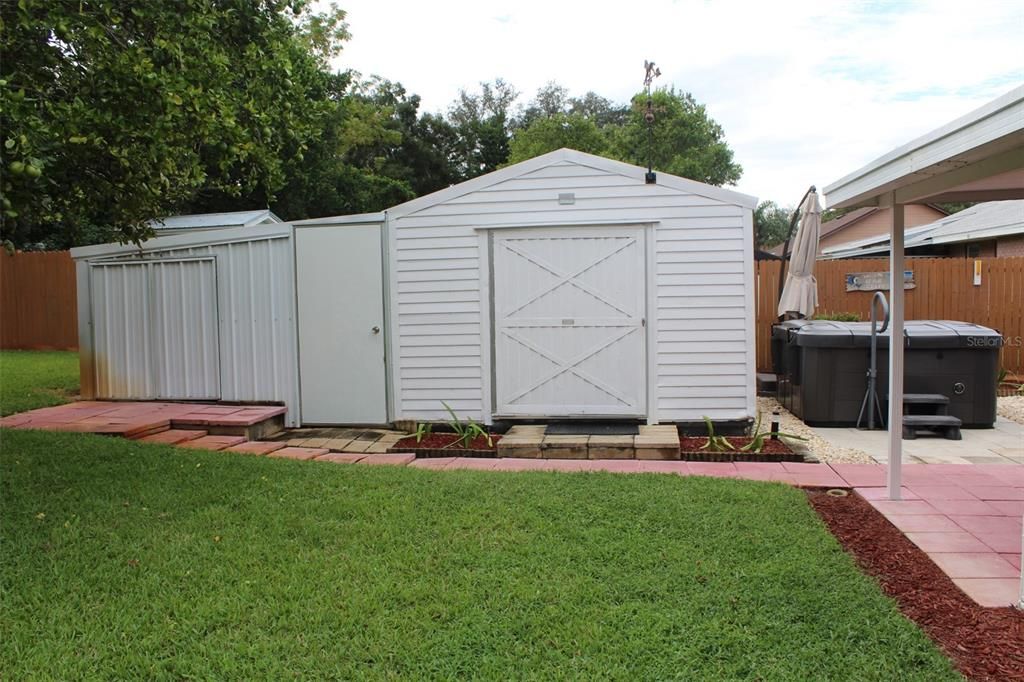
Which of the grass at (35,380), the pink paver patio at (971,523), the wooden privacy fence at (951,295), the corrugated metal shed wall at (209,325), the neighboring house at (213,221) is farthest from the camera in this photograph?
the neighboring house at (213,221)

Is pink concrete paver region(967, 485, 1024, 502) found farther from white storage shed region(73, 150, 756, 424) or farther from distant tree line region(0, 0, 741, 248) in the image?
distant tree line region(0, 0, 741, 248)

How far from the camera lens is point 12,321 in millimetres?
14344

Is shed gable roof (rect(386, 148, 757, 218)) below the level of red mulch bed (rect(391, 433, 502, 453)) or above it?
above

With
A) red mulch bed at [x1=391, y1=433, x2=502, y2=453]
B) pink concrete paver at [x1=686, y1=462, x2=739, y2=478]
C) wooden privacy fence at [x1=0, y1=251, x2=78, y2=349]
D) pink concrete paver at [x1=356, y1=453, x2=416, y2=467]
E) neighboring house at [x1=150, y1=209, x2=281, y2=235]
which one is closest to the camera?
pink concrete paver at [x1=686, y1=462, x2=739, y2=478]

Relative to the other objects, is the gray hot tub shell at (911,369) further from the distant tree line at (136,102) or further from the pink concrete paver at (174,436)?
the pink concrete paver at (174,436)

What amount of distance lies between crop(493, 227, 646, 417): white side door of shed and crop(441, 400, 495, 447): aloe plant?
13.3 inches

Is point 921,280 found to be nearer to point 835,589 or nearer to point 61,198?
point 835,589

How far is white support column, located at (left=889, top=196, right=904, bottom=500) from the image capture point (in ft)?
14.5

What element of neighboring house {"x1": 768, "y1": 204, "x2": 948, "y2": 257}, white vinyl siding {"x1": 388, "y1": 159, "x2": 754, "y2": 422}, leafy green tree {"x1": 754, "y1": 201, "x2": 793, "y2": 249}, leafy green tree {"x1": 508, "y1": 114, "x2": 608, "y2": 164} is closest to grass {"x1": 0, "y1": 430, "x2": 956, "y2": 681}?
white vinyl siding {"x1": 388, "y1": 159, "x2": 754, "y2": 422}

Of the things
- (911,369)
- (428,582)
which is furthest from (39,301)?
(911,369)

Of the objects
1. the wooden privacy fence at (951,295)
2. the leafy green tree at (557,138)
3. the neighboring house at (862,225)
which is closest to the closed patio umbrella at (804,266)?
the wooden privacy fence at (951,295)

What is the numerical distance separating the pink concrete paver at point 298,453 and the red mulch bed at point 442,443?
66 centimetres

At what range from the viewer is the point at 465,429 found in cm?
708

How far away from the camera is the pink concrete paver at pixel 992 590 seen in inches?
123
